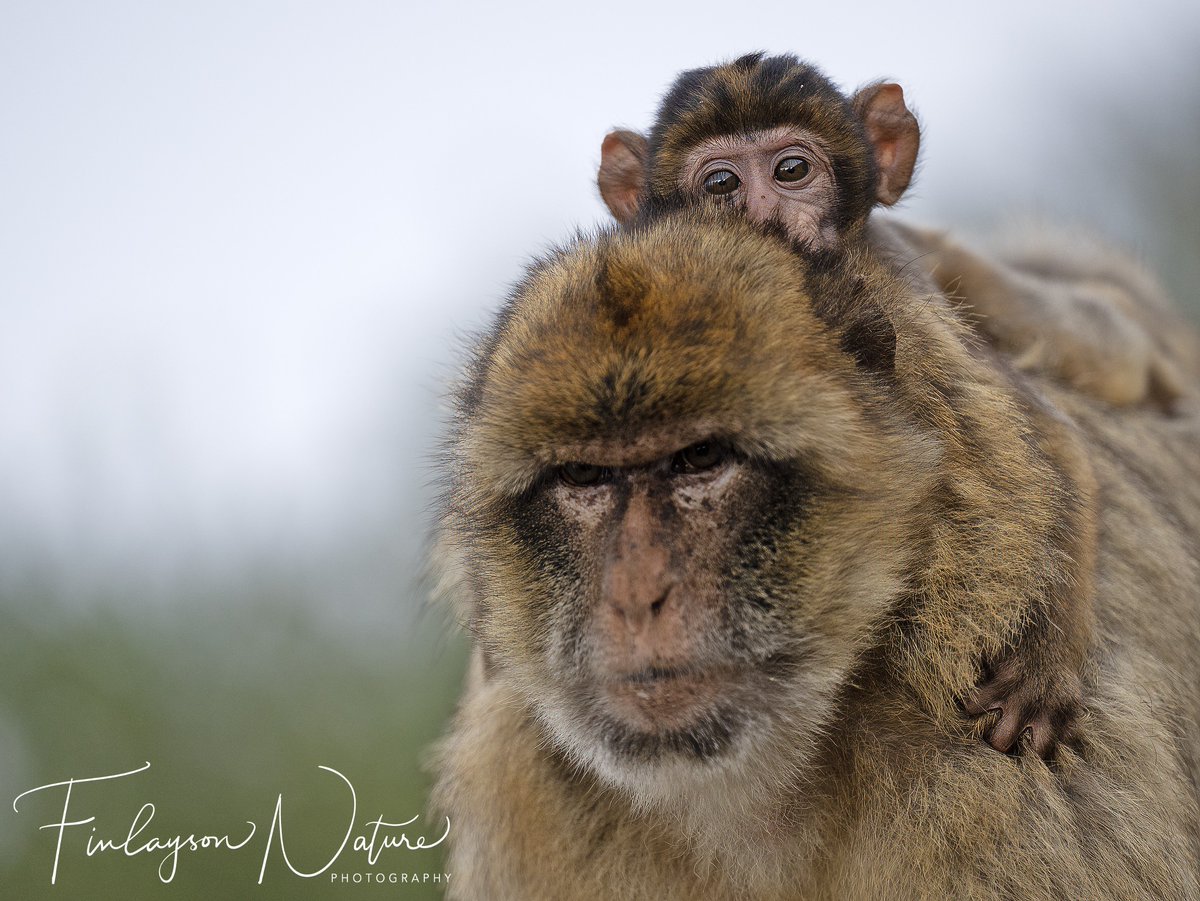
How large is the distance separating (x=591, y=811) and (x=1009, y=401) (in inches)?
64.4

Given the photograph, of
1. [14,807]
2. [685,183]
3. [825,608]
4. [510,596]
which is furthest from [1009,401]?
[14,807]

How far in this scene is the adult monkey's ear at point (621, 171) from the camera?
198 inches

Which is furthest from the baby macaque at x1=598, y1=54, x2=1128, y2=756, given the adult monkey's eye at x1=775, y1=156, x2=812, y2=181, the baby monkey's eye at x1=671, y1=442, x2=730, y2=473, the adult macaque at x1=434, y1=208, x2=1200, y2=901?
the baby monkey's eye at x1=671, y1=442, x2=730, y2=473

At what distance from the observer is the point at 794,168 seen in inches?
172

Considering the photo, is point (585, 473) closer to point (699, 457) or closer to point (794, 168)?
point (699, 457)

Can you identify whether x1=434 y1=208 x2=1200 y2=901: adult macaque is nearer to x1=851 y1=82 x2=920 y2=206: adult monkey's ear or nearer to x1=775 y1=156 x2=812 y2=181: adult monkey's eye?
x1=775 y1=156 x2=812 y2=181: adult monkey's eye

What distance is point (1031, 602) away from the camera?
9.46 feet

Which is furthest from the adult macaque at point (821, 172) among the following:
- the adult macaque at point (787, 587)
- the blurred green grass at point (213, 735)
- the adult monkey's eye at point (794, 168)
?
the blurred green grass at point (213, 735)

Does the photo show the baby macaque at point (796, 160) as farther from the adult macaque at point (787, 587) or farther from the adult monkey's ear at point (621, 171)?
the adult macaque at point (787, 587)

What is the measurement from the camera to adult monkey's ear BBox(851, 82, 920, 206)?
4.80m

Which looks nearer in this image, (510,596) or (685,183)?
(510,596)

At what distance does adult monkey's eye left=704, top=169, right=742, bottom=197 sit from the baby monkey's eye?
6.24 ft

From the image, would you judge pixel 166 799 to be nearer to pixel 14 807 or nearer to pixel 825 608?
pixel 14 807

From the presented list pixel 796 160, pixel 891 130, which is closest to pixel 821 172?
pixel 796 160
